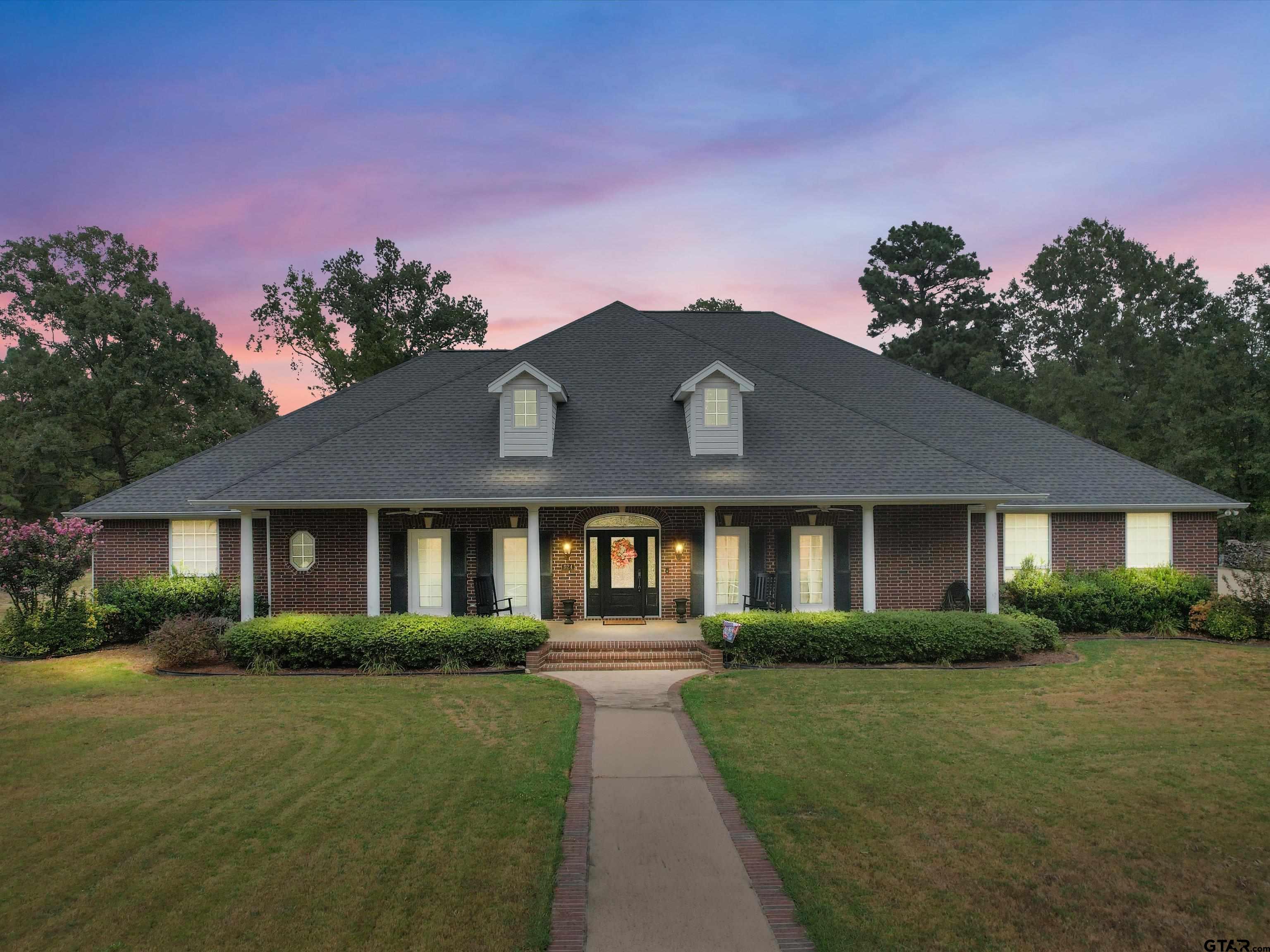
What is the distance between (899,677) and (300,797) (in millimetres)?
9675

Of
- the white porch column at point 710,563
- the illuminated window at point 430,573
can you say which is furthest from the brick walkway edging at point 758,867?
the illuminated window at point 430,573

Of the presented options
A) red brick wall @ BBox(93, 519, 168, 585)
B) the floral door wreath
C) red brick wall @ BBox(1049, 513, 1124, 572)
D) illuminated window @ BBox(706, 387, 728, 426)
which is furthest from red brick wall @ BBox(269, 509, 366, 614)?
red brick wall @ BBox(1049, 513, 1124, 572)

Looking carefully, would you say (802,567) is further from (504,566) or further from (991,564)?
(504,566)

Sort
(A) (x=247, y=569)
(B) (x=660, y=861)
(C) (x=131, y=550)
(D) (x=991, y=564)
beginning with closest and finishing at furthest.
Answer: (B) (x=660, y=861) < (A) (x=247, y=569) < (D) (x=991, y=564) < (C) (x=131, y=550)

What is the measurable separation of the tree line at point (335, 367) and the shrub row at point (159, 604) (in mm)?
16281

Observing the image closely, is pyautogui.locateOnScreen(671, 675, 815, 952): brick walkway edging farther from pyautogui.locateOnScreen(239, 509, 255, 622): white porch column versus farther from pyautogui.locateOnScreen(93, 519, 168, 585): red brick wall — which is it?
pyautogui.locateOnScreen(93, 519, 168, 585): red brick wall

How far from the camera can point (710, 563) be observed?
1552cm

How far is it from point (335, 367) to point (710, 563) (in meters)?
25.8

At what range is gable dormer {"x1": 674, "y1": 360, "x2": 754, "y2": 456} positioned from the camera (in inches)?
668

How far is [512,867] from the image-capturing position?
5922 millimetres

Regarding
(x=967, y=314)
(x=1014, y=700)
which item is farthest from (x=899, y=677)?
(x=967, y=314)

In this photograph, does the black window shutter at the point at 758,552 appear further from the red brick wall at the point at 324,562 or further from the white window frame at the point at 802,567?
the red brick wall at the point at 324,562

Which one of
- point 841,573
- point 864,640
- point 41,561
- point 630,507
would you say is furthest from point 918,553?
point 41,561

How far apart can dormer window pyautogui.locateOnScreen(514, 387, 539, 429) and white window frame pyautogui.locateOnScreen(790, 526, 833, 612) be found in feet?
21.6
